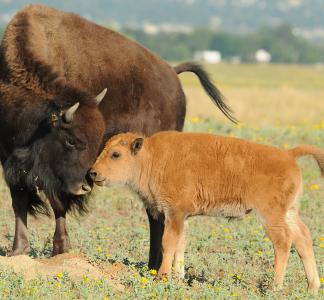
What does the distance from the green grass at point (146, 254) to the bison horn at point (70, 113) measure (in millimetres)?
1373

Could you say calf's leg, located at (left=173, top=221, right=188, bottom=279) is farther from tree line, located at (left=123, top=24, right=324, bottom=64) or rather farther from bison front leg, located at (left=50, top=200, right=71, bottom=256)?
tree line, located at (left=123, top=24, right=324, bottom=64)

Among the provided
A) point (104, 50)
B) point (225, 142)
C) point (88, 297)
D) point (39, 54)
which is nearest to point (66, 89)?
point (39, 54)

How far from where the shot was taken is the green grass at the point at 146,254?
23.4 ft

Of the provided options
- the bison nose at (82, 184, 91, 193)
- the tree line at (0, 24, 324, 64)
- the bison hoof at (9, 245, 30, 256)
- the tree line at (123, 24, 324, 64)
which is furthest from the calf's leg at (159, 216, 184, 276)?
the tree line at (0, 24, 324, 64)

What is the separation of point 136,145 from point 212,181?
2.73 ft

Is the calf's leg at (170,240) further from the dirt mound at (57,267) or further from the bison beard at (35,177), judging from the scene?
the bison beard at (35,177)

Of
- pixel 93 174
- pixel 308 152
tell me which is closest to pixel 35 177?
pixel 93 174

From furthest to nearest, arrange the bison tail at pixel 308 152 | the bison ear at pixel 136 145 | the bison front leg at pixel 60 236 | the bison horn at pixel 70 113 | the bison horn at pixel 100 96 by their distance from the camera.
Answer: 1. the bison front leg at pixel 60 236
2. the bison horn at pixel 100 96
3. the bison horn at pixel 70 113
4. the bison ear at pixel 136 145
5. the bison tail at pixel 308 152

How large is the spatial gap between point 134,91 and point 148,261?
76.0 inches

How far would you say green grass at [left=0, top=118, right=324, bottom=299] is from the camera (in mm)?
7133

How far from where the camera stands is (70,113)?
838 cm

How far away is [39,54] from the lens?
915 cm

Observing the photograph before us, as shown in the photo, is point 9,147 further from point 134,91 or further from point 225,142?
point 225,142

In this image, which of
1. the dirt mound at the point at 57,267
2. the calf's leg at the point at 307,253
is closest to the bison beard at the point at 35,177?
the dirt mound at the point at 57,267
